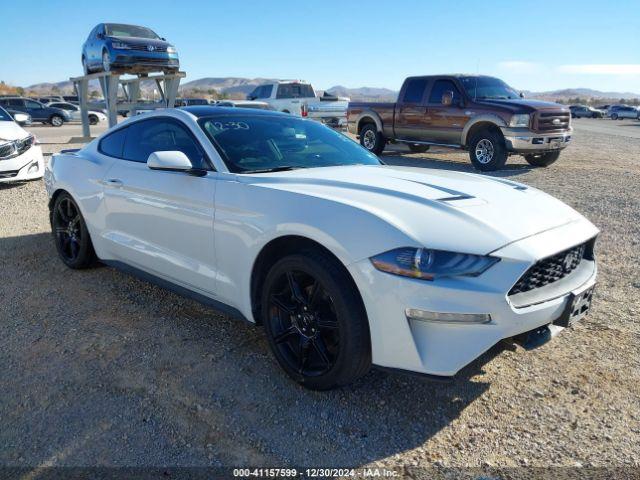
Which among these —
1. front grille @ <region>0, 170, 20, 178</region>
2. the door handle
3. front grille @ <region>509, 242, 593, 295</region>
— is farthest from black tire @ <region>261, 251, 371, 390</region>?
front grille @ <region>0, 170, 20, 178</region>

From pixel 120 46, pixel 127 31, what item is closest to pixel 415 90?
pixel 120 46

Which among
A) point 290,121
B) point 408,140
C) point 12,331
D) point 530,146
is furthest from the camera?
point 408,140

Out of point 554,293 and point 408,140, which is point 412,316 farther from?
point 408,140

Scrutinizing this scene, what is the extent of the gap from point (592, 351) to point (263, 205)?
232cm

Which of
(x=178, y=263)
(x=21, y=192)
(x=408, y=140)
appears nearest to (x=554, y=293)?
(x=178, y=263)

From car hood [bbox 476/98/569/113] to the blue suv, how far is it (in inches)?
359

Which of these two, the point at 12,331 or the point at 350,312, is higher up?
the point at 350,312

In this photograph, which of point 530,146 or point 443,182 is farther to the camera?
point 530,146

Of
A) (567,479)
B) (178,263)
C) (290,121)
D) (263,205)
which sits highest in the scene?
(290,121)

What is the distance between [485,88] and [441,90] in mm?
1002

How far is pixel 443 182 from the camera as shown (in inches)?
136

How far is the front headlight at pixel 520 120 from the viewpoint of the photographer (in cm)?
1122

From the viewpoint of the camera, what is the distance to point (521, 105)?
1137cm

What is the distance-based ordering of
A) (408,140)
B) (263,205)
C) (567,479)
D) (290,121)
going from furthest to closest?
(408,140), (290,121), (263,205), (567,479)
